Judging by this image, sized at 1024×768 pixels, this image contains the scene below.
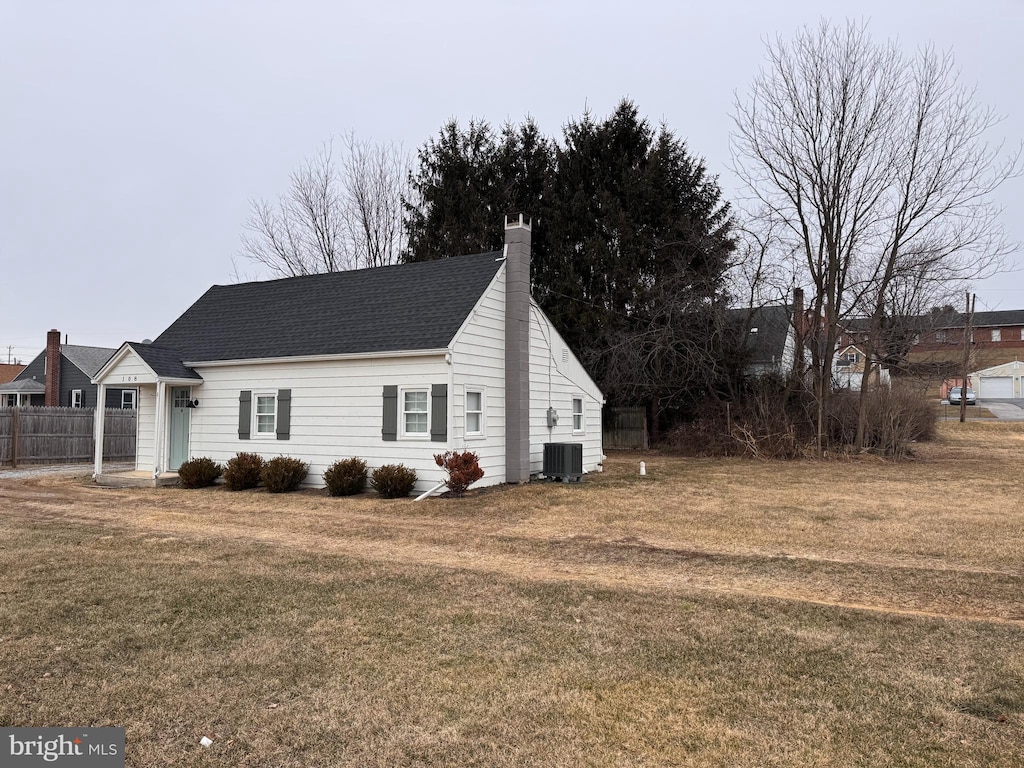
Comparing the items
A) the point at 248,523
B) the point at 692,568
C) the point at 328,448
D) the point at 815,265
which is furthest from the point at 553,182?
the point at 692,568

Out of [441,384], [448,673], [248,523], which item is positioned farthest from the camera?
[441,384]

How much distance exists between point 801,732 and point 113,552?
827 centimetres

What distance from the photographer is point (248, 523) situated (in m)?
11.3

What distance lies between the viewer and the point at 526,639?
533cm

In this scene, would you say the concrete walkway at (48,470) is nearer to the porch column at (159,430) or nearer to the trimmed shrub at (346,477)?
the porch column at (159,430)

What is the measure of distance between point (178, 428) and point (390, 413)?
278 inches

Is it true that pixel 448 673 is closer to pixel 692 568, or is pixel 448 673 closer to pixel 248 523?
pixel 692 568

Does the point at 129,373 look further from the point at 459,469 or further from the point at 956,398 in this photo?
the point at 956,398

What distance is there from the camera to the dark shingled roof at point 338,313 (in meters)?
15.5

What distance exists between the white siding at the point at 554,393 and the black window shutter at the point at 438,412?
334 cm

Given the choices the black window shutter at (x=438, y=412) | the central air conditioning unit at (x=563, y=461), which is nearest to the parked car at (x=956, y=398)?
the central air conditioning unit at (x=563, y=461)

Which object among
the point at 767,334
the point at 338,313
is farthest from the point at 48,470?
the point at 767,334

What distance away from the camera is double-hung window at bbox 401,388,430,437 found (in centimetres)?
1490

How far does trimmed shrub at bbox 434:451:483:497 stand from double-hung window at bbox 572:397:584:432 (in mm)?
5877
